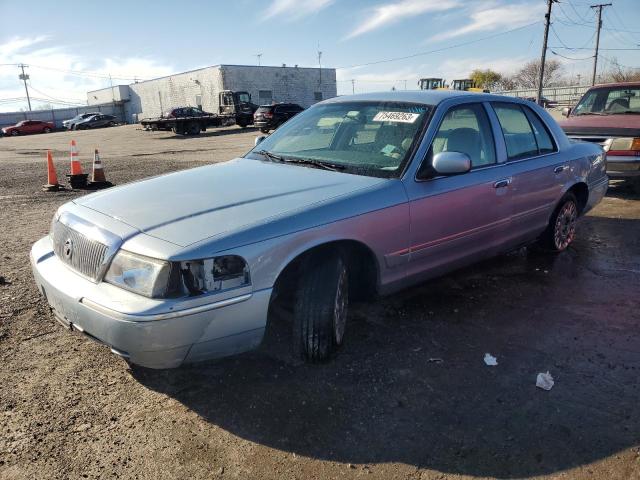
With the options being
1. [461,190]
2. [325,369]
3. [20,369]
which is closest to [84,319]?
[20,369]

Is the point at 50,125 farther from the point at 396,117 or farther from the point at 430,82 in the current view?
the point at 396,117

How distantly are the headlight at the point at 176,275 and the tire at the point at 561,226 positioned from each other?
3.53 metres

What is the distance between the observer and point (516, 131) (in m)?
4.34

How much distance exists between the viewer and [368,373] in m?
3.00

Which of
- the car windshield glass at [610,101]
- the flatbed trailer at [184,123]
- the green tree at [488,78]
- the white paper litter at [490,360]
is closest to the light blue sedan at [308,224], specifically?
the white paper litter at [490,360]

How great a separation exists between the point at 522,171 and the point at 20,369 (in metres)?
3.89

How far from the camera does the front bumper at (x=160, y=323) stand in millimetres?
2363

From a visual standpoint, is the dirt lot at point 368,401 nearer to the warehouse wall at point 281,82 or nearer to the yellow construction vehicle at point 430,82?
the yellow construction vehicle at point 430,82

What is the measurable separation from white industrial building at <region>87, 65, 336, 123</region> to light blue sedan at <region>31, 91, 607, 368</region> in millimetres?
42861

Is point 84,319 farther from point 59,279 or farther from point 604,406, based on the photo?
point 604,406

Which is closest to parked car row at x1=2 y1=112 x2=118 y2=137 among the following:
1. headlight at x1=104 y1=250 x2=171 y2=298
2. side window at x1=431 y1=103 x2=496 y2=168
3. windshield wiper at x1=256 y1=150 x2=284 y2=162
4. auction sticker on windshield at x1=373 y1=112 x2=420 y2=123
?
windshield wiper at x1=256 y1=150 x2=284 y2=162

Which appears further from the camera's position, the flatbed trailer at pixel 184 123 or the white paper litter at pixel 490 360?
the flatbed trailer at pixel 184 123

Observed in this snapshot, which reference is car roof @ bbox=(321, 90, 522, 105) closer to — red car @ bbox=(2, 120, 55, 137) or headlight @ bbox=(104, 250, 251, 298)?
headlight @ bbox=(104, 250, 251, 298)

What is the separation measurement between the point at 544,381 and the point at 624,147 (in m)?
6.16
